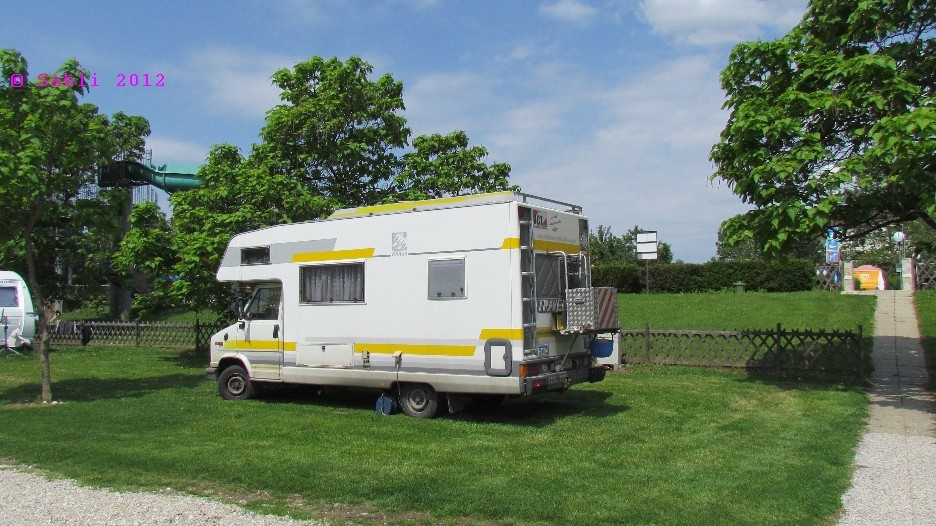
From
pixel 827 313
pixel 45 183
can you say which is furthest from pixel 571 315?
pixel 827 313

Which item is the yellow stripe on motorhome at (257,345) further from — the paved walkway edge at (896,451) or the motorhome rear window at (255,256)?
the paved walkway edge at (896,451)

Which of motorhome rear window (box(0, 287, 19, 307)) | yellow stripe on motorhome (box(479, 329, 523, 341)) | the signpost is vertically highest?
the signpost

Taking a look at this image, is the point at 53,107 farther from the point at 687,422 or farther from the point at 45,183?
the point at 687,422

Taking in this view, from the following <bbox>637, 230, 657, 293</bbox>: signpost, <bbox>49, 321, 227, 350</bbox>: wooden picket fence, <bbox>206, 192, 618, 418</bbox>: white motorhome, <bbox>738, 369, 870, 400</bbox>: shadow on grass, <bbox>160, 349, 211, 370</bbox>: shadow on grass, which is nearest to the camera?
<bbox>206, 192, 618, 418</bbox>: white motorhome

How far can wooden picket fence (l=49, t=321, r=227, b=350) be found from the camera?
23.7m

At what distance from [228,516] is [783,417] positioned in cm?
807

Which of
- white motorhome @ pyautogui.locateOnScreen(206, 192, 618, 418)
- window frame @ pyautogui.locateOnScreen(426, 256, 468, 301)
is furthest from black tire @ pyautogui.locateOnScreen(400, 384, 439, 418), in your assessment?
window frame @ pyautogui.locateOnScreen(426, 256, 468, 301)

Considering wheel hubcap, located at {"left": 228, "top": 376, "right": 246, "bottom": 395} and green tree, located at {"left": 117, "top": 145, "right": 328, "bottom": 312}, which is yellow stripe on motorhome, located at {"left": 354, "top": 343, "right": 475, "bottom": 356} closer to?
wheel hubcap, located at {"left": 228, "top": 376, "right": 246, "bottom": 395}

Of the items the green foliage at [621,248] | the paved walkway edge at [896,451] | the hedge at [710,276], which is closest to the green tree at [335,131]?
the paved walkway edge at [896,451]

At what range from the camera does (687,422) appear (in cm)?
1044

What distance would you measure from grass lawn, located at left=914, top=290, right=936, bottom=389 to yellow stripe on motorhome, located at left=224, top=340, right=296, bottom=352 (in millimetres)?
11202

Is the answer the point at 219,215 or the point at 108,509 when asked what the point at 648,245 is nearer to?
the point at 219,215

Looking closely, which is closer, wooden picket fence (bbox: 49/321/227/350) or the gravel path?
the gravel path

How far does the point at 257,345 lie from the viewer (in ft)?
41.9
